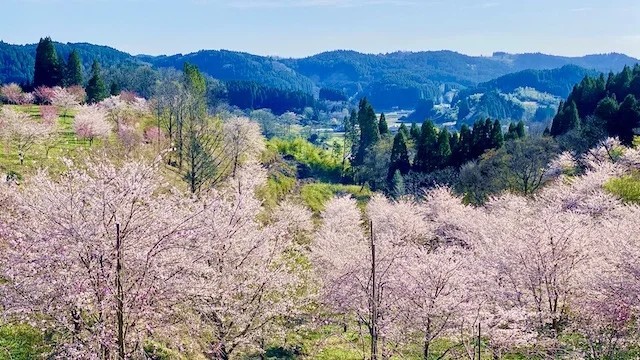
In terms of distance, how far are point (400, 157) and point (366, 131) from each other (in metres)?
12.2

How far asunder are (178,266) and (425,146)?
5441cm

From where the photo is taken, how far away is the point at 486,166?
50.8 metres

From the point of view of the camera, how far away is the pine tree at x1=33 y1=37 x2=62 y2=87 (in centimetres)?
6488

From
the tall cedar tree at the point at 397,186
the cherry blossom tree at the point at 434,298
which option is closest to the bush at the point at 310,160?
the tall cedar tree at the point at 397,186

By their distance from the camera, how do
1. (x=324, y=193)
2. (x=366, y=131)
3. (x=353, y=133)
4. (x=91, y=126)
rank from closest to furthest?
(x=91, y=126), (x=324, y=193), (x=366, y=131), (x=353, y=133)

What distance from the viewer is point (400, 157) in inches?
2562

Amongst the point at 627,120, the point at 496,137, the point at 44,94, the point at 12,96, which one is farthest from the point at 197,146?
the point at 627,120

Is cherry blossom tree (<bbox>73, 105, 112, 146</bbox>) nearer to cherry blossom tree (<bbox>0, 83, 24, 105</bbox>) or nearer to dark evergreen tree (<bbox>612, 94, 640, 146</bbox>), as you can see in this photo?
cherry blossom tree (<bbox>0, 83, 24, 105</bbox>)

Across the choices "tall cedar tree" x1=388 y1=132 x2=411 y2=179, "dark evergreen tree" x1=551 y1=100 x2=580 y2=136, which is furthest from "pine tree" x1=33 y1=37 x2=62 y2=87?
"dark evergreen tree" x1=551 y1=100 x2=580 y2=136

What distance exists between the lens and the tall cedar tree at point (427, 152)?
202ft

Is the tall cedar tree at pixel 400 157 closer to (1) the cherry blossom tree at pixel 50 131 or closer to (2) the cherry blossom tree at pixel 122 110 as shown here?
(2) the cherry blossom tree at pixel 122 110

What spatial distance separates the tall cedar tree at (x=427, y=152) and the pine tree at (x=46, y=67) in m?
44.9

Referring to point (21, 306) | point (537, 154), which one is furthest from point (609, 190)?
point (21, 306)

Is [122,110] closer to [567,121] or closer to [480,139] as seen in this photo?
[480,139]
